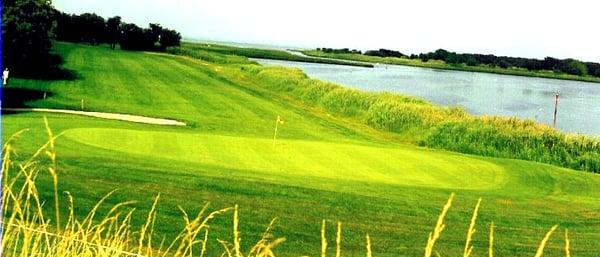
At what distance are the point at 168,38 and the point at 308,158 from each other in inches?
3918

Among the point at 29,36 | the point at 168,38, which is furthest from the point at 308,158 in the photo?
the point at 168,38

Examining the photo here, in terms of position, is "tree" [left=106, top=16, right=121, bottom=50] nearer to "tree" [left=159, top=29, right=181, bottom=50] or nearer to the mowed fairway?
"tree" [left=159, top=29, right=181, bottom=50]

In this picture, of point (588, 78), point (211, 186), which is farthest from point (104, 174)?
point (588, 78)

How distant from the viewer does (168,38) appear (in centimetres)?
11006

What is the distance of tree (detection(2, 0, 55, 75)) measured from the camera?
1257 inches

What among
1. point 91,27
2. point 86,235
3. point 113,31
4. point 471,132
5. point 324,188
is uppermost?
point 91,27

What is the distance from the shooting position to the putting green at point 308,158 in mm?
12727

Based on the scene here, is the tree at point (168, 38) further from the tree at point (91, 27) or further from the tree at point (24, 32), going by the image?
the tree at point (24, 32)

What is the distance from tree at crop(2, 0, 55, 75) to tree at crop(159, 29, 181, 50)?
6974 cm

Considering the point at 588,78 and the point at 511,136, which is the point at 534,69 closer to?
the point at 588,78

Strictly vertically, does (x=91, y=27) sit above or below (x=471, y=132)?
above

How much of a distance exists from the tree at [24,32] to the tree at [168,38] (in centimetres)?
6974

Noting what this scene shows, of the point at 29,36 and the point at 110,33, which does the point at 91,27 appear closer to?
the point at 110,33

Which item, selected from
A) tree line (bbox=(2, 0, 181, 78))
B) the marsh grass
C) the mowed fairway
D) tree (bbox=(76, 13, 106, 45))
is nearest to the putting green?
the mowed fairway
